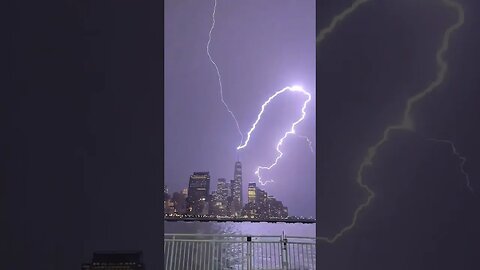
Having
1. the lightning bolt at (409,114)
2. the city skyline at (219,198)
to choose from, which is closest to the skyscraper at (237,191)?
the city skyline at (219,198)

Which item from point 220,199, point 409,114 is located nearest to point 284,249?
point 220,199

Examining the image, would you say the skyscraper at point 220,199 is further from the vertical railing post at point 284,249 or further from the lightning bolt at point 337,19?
the lightning bolt at point 337,19

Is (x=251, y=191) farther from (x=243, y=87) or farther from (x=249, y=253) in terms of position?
(x=243, y=87)

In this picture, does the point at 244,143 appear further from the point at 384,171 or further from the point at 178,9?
the point at 178,9
